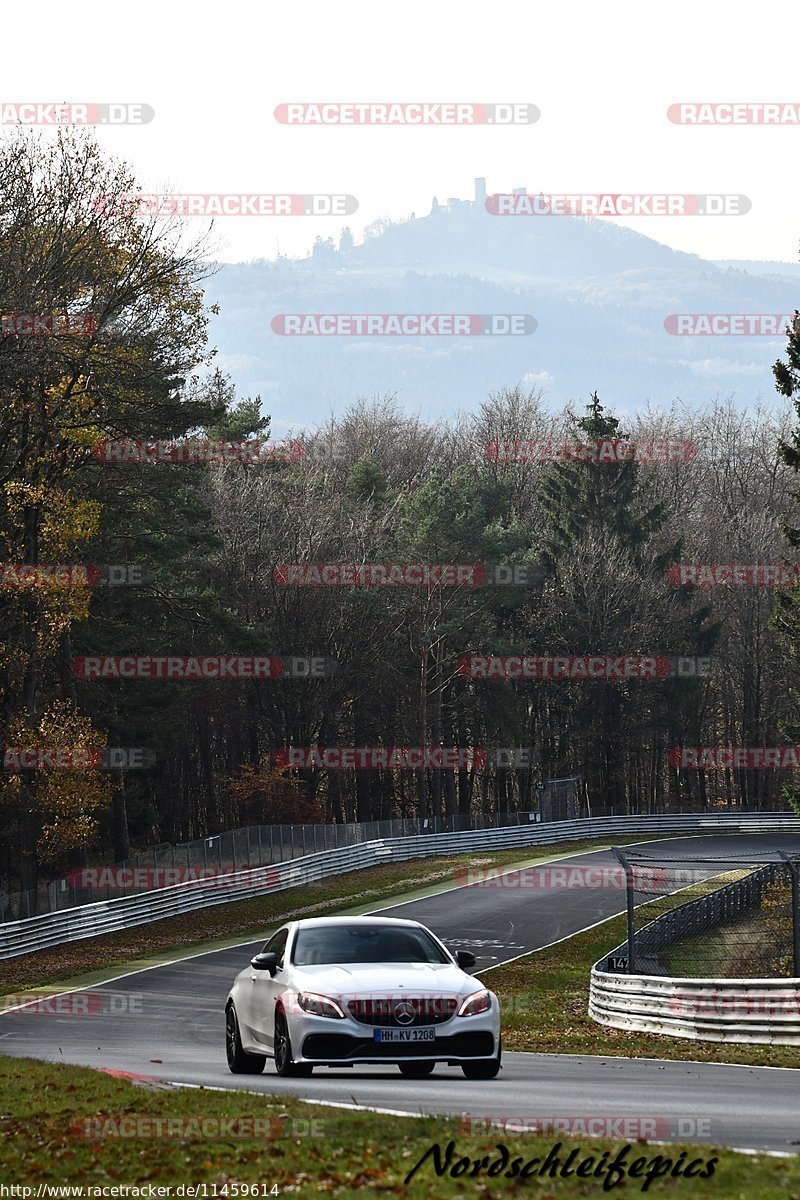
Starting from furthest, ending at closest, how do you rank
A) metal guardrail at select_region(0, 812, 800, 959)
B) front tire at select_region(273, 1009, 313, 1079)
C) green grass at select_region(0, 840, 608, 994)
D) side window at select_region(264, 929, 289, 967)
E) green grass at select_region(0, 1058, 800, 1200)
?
1. metal guardrail at select_region(0, 812, 800, 959)
2. green grass at select_region(0, 840, 608, 994)
3. side window at select_region(264, 929, 289, 967)
4. front tire at select_region(273, 1009, 313, 1079)
5. green grass at select_region(0, 1058, 800, 1200)

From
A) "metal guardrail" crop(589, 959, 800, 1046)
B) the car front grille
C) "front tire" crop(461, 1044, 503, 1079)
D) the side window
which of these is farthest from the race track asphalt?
the side window

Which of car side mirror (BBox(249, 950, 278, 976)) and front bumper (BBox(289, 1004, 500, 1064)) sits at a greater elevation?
car side mirror (BBox(249, 950, 278, 976))

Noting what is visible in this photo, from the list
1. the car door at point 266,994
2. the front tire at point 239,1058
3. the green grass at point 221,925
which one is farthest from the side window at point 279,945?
the green grass at point 221,925

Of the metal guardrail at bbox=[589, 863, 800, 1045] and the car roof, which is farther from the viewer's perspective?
the metal guardrail at bbox=[589, 863, 800, 1045]

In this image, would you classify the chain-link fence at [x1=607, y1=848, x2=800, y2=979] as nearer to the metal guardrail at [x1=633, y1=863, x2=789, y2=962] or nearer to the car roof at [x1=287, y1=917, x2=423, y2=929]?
the metal guardrail at [x1=633, y1=863, x2=789, y2=962]

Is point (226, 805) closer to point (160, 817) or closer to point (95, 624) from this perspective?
point (160, 817)

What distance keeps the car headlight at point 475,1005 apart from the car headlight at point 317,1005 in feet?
3.31

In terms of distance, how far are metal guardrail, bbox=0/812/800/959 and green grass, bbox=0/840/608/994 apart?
312 mm

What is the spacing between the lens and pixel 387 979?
13.4m

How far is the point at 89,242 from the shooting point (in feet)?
122

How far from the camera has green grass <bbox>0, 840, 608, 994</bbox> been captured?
111 ft

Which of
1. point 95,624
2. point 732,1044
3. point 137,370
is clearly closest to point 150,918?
point 95,624

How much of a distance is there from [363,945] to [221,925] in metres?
26.8

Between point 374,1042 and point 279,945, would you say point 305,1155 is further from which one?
point 279,945
